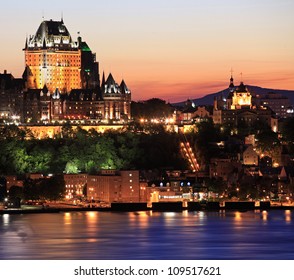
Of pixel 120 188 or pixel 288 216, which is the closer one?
pixel 288 216

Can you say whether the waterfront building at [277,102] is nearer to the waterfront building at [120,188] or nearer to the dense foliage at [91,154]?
the dense foliage at [91,154]

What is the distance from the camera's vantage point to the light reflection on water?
3222 cm

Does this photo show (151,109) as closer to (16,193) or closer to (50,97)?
(50,97)

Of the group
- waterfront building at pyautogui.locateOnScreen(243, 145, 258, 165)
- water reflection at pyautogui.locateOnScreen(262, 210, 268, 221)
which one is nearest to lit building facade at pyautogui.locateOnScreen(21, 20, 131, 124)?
waterfront building at pyautogui.locateOnScreen(243, 145, 258, 165)

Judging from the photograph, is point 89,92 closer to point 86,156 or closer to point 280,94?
point 86,156

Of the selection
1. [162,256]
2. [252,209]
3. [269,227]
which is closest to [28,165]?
[252,209]

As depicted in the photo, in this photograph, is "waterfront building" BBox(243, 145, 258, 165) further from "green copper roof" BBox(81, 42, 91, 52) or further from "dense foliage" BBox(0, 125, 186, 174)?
"green copper roof" BBox(81, 42, 91, 52)

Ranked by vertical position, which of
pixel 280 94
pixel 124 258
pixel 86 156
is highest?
A: pixel 280 94

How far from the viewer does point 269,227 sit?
38188 millimetres

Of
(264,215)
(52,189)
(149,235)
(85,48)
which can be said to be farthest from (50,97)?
(149,235)

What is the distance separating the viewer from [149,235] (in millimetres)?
36531

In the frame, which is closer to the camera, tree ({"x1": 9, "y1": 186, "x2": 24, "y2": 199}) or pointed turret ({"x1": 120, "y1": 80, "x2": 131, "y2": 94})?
tree ({"x1": 9, "y1": 186, "x2": 24, "y2": 199})

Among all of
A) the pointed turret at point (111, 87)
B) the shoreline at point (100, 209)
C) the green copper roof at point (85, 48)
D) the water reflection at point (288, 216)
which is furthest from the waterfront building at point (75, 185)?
the green copper roof at point (85, 48)

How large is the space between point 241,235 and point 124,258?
20.1ft
